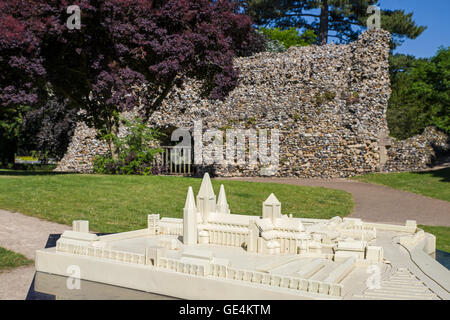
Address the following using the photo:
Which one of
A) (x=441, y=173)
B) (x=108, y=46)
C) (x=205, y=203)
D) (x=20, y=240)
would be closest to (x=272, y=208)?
(x=205, y=203)

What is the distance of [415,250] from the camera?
326 inches

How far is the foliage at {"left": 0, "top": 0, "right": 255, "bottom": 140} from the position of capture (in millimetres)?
16656

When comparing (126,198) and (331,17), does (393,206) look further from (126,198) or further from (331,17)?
(331,17)

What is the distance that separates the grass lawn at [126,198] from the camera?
13.2 metres

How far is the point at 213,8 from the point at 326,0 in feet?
62.5

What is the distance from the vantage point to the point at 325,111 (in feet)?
80.3

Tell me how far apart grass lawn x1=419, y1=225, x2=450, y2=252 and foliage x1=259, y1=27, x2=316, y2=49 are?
27545 mm

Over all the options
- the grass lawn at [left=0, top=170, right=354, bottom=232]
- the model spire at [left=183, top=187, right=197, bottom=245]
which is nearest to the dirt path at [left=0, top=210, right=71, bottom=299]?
the grass lawn at [left=0, top=170, right=354, bottom=232]

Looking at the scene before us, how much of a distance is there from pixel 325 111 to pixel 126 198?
13102 millimetres

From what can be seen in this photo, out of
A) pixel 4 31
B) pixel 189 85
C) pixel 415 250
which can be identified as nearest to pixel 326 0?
pixel 189 85

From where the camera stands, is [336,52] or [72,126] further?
[72,126]

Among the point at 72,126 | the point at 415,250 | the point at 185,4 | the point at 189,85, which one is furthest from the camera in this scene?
the point at 72,126

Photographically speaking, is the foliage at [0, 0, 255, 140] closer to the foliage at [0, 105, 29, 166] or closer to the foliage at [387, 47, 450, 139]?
the foliage at [0, 105, 29, 166]

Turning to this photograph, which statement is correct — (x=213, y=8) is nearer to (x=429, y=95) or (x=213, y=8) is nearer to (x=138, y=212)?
(x=138, y=212)
